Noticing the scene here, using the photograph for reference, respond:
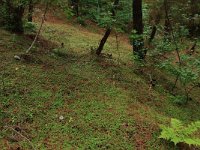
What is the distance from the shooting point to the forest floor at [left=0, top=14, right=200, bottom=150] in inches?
272

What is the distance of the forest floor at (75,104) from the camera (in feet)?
22.7

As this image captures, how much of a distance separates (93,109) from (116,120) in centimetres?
67

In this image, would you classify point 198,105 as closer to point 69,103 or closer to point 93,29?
point 69,103

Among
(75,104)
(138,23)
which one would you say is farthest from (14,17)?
(138,23)

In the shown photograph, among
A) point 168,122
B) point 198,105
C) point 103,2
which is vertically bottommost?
point 198,105

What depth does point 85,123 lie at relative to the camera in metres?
7.42

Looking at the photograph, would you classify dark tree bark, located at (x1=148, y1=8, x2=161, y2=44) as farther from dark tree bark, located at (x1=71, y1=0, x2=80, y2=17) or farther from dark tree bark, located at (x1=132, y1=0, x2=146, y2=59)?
dark tree bark, located at (x1=71, y1=0, x2=80, y2=17)

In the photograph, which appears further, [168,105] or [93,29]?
[93,29]

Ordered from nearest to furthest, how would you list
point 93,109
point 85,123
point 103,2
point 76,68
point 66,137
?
point 66,137 → point 85,123 → point 93,109 → point 76,68 → point 103,2

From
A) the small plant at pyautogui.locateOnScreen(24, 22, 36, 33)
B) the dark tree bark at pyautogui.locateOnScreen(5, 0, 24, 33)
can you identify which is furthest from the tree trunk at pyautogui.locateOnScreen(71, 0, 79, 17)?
the dark tree bark at pyautogui.locateOnScreen(5, 0, 24, 33)

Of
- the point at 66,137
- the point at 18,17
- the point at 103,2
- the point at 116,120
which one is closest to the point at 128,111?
the point at 116,120

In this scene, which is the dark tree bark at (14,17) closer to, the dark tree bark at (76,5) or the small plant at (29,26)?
the small plant at (29,26)

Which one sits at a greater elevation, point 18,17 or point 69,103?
point 18,17

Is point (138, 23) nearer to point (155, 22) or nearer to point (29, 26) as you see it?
point (29, 26)
